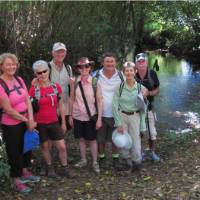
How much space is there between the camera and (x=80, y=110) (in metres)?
6.05

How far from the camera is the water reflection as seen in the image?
11578mm

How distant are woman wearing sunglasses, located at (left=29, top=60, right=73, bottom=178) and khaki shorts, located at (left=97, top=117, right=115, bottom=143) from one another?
26.9 inches

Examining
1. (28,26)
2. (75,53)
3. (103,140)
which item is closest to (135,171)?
(103,140)

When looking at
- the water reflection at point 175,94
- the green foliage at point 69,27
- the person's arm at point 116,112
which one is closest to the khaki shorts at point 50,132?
the person's arm at point 116,112

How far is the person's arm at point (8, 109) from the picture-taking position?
4.95 metres

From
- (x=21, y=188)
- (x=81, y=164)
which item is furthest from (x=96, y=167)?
(x=21, y=188)

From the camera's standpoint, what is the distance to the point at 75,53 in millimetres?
11695

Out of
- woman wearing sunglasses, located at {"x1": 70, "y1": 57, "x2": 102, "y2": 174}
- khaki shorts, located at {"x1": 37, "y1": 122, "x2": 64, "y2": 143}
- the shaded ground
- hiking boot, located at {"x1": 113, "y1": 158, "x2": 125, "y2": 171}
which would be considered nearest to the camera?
the shaded ground

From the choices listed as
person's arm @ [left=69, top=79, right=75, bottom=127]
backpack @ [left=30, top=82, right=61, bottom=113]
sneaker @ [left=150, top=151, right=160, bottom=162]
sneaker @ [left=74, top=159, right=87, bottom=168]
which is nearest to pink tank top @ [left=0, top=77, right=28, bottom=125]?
backpack @ [left=30, top=82, right=61, bottom=113]

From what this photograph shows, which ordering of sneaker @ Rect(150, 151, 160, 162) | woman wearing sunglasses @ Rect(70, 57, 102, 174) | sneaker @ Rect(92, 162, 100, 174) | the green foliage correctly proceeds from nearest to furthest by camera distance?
woman wearing sunglasses @ Rect(70, 57, 102, 174) → sneaker @ Rect(92, 162, 100, 174) → sneaker @ Rect(150, 151, 160, 162) → the green foliage

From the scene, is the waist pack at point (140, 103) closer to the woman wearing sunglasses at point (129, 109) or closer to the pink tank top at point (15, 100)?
the woman wearing sunglasses at point (129, 109)

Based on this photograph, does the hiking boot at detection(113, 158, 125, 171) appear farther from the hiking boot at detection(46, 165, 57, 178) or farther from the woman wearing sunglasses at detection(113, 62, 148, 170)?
the hiking boot at detection(46, 165, 57, 178)

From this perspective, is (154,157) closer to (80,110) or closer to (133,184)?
(133,184)

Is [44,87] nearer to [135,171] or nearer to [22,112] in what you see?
[22,112]
